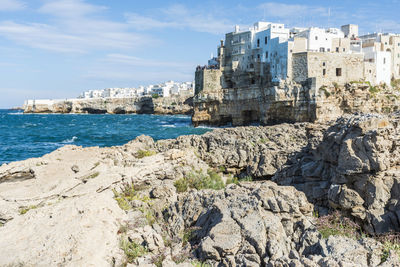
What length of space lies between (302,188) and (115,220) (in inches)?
199

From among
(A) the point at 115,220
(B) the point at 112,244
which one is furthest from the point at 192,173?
(B) the point at 112,244

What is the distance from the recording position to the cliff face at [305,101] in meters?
44.2

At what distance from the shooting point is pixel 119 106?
117 meters

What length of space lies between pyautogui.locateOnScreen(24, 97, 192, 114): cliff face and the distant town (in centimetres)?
712

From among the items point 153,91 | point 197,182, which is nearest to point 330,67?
point 197,182

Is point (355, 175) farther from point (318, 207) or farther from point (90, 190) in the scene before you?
point (90, 190)

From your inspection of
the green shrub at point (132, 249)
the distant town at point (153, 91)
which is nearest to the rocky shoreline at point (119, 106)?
the distant town at point (153, 91)

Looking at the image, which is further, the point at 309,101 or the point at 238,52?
the point at 238,52

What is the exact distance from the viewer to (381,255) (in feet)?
18.3

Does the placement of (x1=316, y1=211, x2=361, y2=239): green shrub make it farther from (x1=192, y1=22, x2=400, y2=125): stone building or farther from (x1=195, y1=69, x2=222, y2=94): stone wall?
(x1=195, y1=69, x2=222, y2=94): stone wall

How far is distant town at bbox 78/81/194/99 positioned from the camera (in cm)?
12624

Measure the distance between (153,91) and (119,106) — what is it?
2792cm

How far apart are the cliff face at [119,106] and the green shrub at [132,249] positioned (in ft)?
310

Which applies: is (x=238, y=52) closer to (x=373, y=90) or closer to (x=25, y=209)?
(x=373, y=90)
